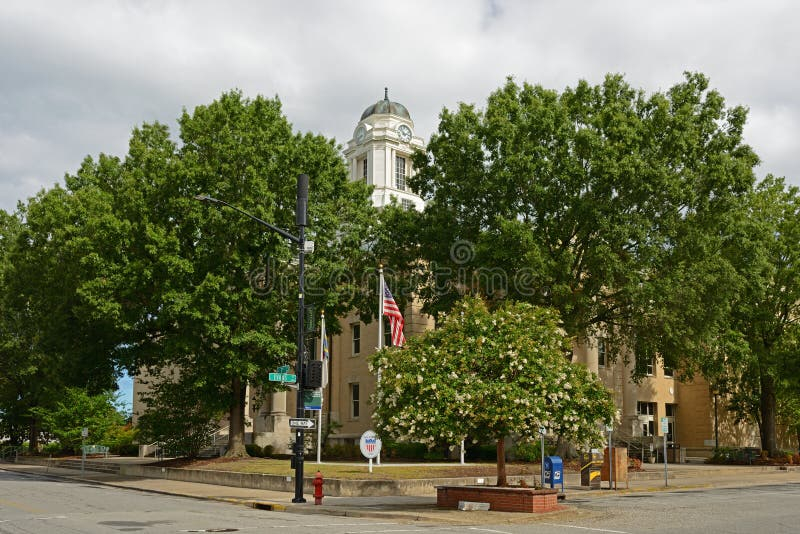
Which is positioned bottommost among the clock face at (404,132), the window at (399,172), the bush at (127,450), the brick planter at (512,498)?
the bush at (127,450)

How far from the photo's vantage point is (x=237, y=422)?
36125 mm

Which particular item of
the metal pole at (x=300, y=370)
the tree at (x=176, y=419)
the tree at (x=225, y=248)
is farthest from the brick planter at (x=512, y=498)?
the tree at (x=176, y=419)

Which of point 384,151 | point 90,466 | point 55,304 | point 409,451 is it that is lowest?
point 90,466

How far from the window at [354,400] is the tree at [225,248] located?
43.6 feet

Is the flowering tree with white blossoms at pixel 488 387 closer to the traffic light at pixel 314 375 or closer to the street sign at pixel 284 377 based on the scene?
the traffic light at pixel 314 375

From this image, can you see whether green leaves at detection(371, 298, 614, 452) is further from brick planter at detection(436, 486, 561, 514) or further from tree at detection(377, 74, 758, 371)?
tree at detection(377, 74, 758, 371)

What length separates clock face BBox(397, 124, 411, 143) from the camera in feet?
239

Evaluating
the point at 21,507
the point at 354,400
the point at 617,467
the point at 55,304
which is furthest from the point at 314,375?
the point at 354,400

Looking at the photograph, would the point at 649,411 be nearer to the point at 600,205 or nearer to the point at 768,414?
the point at 768,414

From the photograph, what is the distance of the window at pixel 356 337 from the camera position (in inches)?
1938

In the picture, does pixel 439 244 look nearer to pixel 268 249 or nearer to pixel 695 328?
pixel 268 249

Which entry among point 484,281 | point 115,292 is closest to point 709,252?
point 484,281

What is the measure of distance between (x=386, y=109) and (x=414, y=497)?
5617 cm

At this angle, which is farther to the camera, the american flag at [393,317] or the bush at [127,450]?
the bush at [127,450]
